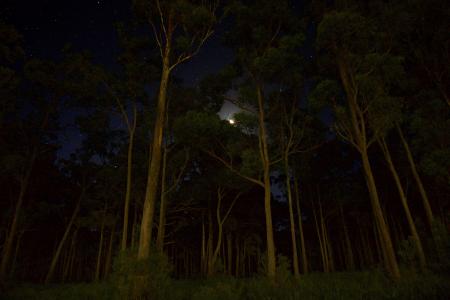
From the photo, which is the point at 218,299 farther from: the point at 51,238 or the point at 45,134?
the point at 51,238

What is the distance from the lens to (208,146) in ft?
52.4

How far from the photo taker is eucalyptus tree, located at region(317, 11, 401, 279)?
14.5 m

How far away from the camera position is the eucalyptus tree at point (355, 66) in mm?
14492

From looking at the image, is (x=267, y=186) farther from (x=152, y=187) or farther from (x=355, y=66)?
(x=355, y=66)

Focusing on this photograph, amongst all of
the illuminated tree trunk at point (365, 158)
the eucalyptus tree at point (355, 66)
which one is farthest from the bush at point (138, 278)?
the eucalyptus tree at point (355, 66)

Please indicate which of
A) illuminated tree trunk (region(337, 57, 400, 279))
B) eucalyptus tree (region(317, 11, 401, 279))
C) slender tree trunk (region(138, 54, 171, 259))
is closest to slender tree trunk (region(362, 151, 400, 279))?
illuminated tree trunk (region(337, 57, 400, 279))

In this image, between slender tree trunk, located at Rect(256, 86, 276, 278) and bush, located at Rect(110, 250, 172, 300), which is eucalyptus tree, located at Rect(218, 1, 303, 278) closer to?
slender tree trunk, located at Rect(256, 86, 276, 278)

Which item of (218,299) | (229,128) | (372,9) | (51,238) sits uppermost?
(372,9)

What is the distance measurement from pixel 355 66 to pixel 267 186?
827 centimetres

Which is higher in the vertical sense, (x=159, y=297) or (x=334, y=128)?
(x=334, y=128)

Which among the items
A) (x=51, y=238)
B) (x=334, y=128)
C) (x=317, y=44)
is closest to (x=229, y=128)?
(x=334, y=128)

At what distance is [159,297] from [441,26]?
Result: 19.9 metres

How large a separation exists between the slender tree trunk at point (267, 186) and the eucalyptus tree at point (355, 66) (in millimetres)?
3308

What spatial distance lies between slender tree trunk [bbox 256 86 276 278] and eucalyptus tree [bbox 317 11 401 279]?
10.9ft
